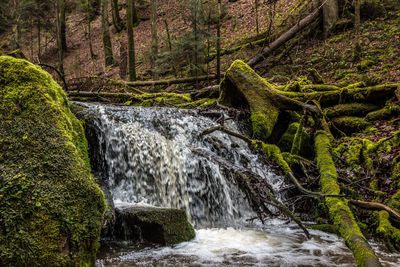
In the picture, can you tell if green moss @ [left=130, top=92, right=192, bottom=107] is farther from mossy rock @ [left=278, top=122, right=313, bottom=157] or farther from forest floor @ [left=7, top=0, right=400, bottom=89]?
mossy rock @ [left=278, top=122, right=313, bottom=157]

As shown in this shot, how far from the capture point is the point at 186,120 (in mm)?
7137

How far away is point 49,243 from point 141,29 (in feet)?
80.1

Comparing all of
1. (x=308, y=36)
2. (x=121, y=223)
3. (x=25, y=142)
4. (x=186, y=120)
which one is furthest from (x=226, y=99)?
(x=308, y=36)

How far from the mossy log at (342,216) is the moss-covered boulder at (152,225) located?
2.15m

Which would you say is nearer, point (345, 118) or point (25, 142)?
point (25, 142)

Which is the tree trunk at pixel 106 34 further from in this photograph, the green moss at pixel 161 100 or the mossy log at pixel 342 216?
the mossy log at pixel 342 216

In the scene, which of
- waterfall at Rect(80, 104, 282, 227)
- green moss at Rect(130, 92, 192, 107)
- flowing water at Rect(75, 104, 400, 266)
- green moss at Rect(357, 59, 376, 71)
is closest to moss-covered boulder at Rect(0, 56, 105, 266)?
flowing water at Rect(75, 104, 400, 266)

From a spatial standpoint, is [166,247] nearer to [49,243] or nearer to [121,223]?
[121,223]

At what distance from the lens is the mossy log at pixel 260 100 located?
668 centimetres

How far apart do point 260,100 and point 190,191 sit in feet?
9.97

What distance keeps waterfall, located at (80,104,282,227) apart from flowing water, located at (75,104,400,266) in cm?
2

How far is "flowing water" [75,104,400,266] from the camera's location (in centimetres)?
372

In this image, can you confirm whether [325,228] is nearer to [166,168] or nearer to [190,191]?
[190,191]

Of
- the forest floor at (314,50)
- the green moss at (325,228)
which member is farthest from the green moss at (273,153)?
the forest floor at (314,50)
